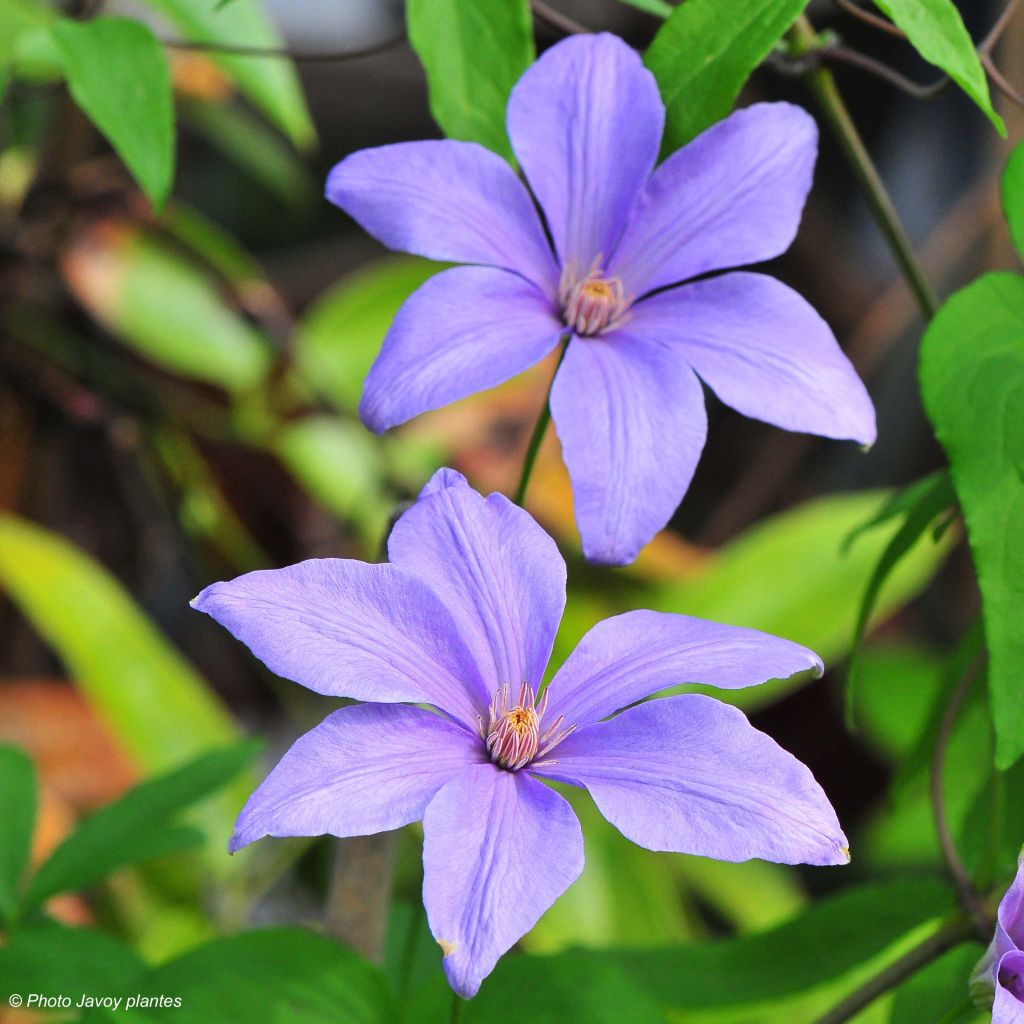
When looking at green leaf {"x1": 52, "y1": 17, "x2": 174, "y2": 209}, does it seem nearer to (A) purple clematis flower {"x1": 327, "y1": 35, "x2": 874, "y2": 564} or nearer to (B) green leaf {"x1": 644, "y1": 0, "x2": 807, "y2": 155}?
(A) purple clematis flower {"x1": 327, "y1": 35, "x2": 874, "y2": 564}

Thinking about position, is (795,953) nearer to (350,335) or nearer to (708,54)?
(708,54)

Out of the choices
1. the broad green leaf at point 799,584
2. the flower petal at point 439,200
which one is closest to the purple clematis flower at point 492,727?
the flower petal at point 439,200

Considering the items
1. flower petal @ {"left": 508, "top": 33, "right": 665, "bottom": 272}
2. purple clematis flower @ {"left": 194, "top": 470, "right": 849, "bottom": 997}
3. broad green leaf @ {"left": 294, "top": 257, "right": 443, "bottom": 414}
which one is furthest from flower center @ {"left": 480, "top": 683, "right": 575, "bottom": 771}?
broad green leaf @ {"left": 294, "top": 257, "right": 443, "bottom": 414}


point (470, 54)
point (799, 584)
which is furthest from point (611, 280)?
point (799, 584)

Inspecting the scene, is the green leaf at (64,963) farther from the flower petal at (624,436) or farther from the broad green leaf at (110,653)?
the broad green leaf at (110,653)

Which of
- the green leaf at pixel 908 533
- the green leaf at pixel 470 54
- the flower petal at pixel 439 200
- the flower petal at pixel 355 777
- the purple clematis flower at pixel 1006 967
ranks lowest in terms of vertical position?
the purple clematis flower at pixel 1006 967

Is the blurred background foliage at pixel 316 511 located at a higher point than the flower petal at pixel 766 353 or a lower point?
lower

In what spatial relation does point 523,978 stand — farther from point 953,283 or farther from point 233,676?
point 953,283
